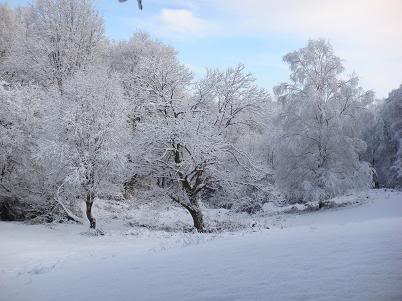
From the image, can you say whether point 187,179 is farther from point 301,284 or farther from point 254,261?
point 301,284

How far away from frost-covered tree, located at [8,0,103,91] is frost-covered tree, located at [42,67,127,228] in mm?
10309

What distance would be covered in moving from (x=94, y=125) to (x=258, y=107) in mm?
9500

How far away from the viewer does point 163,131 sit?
20.6m

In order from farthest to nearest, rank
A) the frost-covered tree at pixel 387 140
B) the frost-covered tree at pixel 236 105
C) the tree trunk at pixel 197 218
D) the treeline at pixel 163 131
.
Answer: the frost-covered tree at pixel 387 140 → the frost-covered tree at pixel 236 105 → the tree trunk at pixel 197 218 → the treeline at pixel 163 131

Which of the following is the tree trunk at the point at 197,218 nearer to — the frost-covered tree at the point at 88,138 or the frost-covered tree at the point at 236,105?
the frost-covered tree at the point at 236,105

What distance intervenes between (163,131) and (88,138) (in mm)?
4143

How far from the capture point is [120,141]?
22.2 m

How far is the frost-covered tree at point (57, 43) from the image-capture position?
102ft

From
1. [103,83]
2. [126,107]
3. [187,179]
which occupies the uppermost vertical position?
[103,83]

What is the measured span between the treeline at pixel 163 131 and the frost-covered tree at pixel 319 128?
0.07 m

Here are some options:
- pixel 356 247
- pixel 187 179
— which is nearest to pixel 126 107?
pixel 187 179

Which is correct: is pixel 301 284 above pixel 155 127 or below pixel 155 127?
below

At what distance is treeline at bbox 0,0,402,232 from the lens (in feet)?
67.9

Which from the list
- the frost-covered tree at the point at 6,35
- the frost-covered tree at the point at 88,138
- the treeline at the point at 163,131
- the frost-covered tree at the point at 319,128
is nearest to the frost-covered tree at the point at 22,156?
the treeline at the point at 163,131
